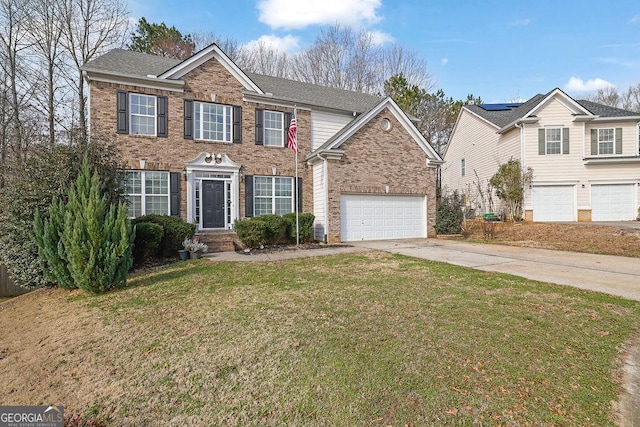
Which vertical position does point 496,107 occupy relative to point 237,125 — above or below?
above

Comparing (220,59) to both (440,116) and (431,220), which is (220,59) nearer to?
(431,220)

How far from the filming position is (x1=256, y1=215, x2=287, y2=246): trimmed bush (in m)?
12.3

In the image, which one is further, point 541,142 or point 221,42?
point 221,42

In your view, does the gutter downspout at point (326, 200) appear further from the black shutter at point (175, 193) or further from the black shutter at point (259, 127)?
the black shutter at point (175, 193)

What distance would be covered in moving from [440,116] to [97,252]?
29066 mm

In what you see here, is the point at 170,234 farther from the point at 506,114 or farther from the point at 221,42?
the point at 506,114

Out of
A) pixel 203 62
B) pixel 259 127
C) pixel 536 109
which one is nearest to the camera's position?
pixel 203 62

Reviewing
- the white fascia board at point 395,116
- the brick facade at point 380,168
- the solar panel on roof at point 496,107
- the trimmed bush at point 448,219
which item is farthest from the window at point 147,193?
the solar panel on roof at point 496,107

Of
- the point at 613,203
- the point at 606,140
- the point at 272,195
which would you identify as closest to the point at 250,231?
the point at 272,195

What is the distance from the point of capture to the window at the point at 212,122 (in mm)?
13148

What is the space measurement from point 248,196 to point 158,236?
4490mm

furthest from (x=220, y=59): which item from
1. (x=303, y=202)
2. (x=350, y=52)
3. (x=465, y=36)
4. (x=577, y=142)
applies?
(x=577, y=142)

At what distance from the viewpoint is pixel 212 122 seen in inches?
528

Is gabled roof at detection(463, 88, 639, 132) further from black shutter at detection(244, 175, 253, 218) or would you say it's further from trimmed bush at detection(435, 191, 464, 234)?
black shutter at detection(244, 175, 253, 218)
